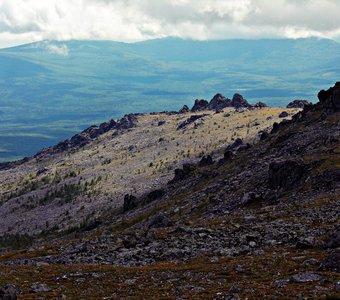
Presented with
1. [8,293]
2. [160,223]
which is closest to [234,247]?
[8,293]

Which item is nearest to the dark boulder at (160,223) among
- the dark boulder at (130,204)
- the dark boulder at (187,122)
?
the dark boulder at (130,204)

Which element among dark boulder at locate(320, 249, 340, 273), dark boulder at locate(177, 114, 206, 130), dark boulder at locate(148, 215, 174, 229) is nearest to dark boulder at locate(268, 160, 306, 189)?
dark boulder at locate(148, 215, 174, 229)

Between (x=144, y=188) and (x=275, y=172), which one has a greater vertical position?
(x=275, y=172)

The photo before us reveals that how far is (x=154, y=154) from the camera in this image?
15712 cm

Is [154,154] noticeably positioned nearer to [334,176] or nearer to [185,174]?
[185,174]

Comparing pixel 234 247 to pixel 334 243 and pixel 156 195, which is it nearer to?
pixel 334 243

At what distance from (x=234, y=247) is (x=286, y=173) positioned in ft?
68.7

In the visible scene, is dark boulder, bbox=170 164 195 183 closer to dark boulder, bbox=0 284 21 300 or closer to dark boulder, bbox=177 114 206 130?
dark boulder, bbox=0 284 21 300

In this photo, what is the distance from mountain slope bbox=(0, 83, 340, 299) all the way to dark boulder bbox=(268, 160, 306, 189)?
0.37 ft

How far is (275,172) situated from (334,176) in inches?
291

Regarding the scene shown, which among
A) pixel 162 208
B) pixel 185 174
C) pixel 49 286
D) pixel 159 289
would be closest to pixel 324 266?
pixel 159 289

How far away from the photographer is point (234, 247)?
36.4 metres

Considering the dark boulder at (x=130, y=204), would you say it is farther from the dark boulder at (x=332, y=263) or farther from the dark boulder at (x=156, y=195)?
the dark boulder at (x=332, y=263)

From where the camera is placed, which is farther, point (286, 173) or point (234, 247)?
point (286, 173)
